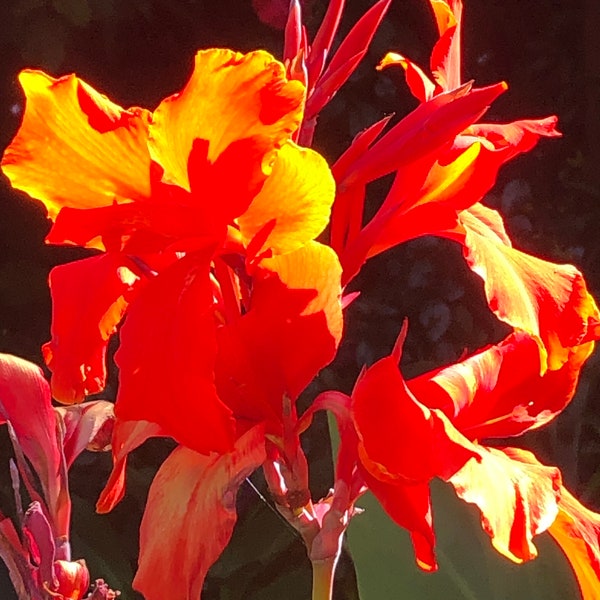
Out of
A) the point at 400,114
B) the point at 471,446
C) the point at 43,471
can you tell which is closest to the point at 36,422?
the point at 43,471

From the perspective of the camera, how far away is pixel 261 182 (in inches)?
16.8

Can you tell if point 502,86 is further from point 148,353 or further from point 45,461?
point 45,461

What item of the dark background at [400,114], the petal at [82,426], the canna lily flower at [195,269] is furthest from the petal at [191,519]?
the dark background at [400,114]

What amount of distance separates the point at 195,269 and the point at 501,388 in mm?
171

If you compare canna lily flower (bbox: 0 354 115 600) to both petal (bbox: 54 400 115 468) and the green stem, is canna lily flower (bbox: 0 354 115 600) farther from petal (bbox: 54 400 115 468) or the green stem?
the green stem

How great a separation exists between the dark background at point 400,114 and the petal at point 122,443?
1.11 meters

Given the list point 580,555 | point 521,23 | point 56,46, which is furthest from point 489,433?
point 521,23

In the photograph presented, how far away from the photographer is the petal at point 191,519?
45 cm

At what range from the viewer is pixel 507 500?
0.44m

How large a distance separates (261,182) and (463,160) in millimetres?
123

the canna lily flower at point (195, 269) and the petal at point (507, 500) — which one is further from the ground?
the canna lily flower at point (195, 269)

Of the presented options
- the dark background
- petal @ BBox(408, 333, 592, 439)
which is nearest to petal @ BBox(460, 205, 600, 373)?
petal @ BBox(408, 333, 592, 439)

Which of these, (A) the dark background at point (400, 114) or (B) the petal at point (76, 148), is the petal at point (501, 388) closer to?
(B) the petal at point (76, 148)

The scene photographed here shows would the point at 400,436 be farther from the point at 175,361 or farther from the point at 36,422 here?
the point at 36,422
